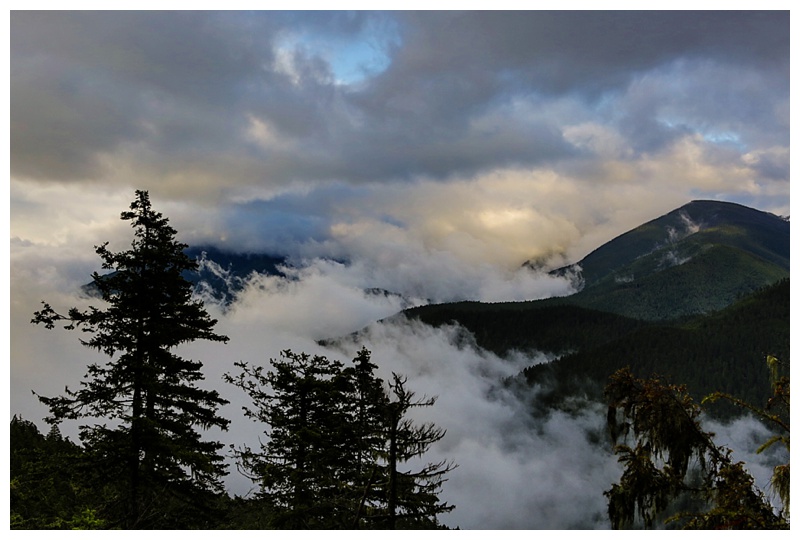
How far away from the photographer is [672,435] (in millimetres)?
10016

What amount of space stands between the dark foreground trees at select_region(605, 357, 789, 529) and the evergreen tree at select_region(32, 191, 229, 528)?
10653 millimetres

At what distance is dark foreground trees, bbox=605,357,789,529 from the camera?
8.94 metres

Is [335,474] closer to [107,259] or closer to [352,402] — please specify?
[352,402]

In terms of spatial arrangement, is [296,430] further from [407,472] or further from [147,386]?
[407,472]

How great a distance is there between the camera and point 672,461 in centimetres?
1002

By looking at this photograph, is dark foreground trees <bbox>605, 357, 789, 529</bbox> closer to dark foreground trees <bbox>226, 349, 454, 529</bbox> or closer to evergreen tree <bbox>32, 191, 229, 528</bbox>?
dark foreground trees <bbox>226, 349, 454, 529</bbox>

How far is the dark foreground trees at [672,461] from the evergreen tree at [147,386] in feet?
35.0

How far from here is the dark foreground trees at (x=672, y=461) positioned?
29.3ft

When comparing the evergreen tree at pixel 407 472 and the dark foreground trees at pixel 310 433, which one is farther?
the dark foreground trees at pixel 310 433

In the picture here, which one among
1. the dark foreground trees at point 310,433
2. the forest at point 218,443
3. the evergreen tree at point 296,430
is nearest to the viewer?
the forest at point 218,443

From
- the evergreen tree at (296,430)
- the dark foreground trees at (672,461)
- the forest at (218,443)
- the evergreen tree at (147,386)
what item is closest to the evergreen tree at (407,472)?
the forest at (218,443)

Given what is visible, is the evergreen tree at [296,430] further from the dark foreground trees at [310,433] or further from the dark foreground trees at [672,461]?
the dark foreground trees at [672,461]

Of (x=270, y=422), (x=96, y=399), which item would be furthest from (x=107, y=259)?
(x=270, y=422)

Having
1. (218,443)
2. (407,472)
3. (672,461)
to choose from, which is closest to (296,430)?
(218,443)
